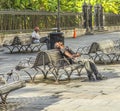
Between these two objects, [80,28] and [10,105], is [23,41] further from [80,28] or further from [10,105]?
[80,28]

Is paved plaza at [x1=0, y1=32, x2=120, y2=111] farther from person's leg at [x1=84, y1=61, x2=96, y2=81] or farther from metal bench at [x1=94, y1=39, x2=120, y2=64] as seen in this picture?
metal bench at [x1=94, y1=39, x2=120, y2=64]

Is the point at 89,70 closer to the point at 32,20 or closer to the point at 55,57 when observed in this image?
the point at 55,57

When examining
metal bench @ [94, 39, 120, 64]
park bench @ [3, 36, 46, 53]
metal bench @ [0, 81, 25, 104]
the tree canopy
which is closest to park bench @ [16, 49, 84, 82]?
metal bench @ [0, 81, 25, 104]

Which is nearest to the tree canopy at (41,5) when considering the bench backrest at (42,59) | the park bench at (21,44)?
the park bench at (21,44)

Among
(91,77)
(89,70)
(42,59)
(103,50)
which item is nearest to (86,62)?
(89,70)

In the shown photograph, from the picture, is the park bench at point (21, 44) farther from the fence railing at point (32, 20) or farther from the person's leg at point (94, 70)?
the person's leg at point (94, 70)

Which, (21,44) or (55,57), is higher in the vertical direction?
(55,57)

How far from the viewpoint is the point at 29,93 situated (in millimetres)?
11086

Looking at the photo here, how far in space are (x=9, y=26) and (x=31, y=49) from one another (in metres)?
9.39

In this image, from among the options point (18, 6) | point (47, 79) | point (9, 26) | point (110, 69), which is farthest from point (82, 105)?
point (18, 6)

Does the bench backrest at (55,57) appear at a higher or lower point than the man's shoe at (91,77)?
higher

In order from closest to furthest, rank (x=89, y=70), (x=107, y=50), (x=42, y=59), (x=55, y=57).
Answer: (x=89, y=70) < (x=42, y=59) < (x=55, y=57) < (x=107, y=50)

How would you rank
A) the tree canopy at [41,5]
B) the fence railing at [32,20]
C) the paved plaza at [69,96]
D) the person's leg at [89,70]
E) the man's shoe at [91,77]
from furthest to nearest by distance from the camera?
the tree canopy at [41,5] < the fence railing at [32,20] < the man's shoe at [91,77] < the person's leg at [89,70] < the paved plaza at [69,96]

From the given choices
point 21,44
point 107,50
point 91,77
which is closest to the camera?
point 91,77
